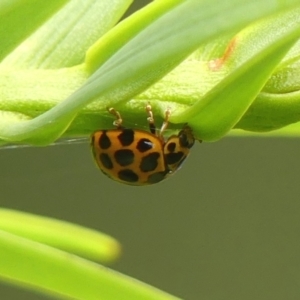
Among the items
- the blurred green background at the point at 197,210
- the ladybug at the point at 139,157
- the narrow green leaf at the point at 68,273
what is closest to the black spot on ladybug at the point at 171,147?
the ladybug at the point at 139,157

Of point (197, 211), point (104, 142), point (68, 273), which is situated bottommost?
point (68, 273)

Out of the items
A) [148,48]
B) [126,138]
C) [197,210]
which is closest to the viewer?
[148,48]

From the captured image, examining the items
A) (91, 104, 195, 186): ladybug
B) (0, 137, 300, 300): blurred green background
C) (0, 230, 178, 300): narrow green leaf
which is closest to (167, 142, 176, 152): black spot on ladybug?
(91, 104, 195, 186): ladybug

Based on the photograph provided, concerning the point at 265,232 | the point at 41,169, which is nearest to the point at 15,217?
the point at 41,169

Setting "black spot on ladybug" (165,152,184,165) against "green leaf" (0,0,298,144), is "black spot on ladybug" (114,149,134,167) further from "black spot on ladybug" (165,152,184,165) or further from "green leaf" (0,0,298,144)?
"green leaf" (0,0,298,144)

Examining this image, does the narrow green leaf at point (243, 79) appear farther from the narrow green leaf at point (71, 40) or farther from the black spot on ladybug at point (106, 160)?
the black spot on ladybug at point (106, 160)

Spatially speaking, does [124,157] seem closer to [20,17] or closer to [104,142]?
[104,142]

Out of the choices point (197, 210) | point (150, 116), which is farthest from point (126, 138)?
point (197, 210)
